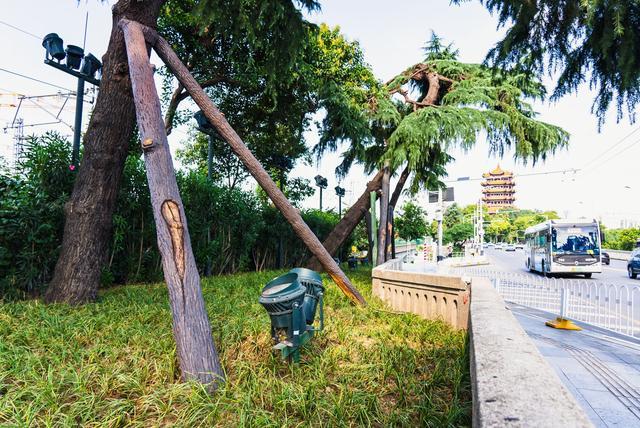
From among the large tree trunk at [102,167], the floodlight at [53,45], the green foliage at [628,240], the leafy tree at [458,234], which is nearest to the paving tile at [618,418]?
the large tree trunk at [102,167]

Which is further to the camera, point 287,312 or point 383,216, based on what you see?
point 383,216

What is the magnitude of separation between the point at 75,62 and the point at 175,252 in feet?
19.6

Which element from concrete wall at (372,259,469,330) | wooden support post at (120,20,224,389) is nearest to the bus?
concrete wall at (372,259,469,330)

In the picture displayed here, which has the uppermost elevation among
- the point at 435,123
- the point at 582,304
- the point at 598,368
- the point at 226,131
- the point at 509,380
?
the point at 435,123

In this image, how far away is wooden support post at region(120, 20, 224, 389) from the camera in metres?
2.72

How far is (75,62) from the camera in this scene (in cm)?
682

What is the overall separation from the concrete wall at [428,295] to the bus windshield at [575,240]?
15063mm

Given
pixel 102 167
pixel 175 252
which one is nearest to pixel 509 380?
pixel 175 252

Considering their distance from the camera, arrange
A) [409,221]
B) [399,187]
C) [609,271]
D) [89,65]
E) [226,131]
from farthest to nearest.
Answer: [409,221] → [609,271] → [399,187] → [89,65] → [226,131]

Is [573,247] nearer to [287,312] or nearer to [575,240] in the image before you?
[575,240]

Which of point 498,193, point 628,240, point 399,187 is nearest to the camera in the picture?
point 399,187

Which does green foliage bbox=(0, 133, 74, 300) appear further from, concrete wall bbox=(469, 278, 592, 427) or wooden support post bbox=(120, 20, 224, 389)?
concrete wall bbox=(469, 278, 592, 427)

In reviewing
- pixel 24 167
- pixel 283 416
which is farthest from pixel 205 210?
pixel 283 416

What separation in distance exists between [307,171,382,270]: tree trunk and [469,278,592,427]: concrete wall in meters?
9.14
